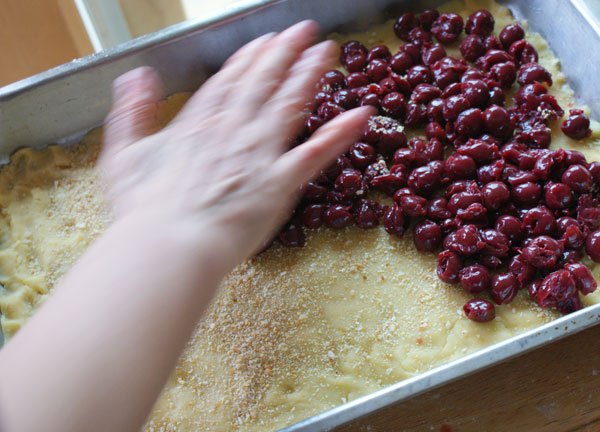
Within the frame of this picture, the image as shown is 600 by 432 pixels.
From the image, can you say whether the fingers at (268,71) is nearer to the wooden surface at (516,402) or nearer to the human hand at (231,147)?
the human hand at (231,147)

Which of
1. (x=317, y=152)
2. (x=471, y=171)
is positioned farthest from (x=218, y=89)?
(x=471, y=171)

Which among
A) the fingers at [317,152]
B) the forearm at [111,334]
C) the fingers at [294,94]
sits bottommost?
the forearm at [111,334]

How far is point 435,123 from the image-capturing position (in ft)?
4.55

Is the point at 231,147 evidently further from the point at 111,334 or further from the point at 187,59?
the point at 187,59

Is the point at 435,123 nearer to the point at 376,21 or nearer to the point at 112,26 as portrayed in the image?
the point at 376,21

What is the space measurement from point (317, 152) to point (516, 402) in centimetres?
61

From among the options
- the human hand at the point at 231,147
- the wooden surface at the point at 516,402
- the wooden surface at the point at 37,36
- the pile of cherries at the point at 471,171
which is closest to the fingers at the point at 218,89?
the human hand at the point at 231,147

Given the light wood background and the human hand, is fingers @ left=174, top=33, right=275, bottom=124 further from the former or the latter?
the light wood background

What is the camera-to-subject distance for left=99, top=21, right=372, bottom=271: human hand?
810mm

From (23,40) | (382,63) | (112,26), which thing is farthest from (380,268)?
(23,40)

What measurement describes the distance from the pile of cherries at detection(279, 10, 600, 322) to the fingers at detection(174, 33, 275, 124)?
1.14 feet

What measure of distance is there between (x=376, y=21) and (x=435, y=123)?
0.41 meters

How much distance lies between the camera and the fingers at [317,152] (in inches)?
34.6

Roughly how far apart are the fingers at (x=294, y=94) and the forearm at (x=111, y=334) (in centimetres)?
25
